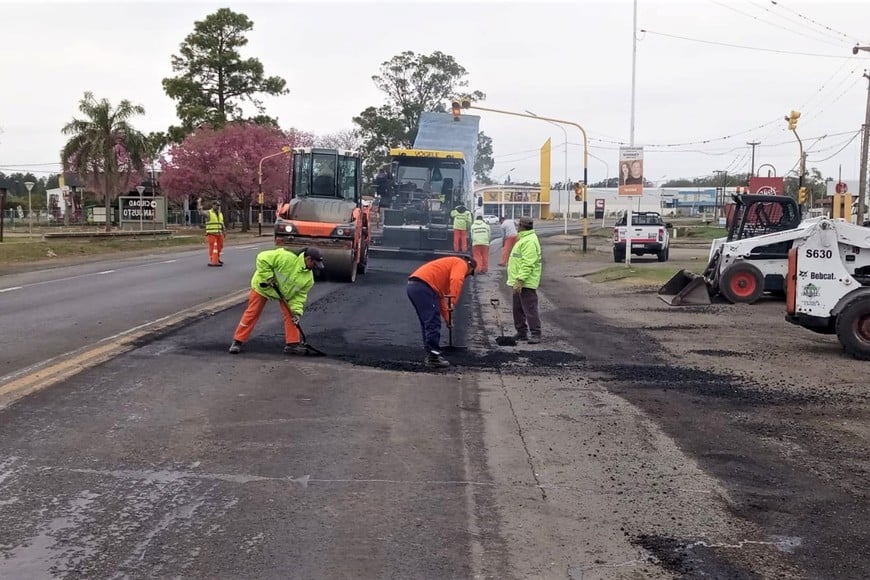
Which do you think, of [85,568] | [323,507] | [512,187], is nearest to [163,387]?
[323,507]

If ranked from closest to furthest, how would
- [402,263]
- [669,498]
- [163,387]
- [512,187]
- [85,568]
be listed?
[85,568], [669,498], [163,387], [402,263], [512,187]

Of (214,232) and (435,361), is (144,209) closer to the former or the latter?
(214,232)

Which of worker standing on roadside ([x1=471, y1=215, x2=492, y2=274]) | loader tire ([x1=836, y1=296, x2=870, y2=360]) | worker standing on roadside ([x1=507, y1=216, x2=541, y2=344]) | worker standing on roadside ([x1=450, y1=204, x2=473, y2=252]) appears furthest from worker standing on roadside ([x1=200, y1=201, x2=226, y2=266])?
loader tire ([x1=836, y1=296, x2=870, y2=360])

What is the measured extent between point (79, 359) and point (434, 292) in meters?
4.06

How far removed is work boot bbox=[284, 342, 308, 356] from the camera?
10578 mm

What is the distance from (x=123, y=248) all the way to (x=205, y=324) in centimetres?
2505

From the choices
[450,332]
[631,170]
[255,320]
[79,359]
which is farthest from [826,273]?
[631,170]

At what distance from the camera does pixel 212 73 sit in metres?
62.5

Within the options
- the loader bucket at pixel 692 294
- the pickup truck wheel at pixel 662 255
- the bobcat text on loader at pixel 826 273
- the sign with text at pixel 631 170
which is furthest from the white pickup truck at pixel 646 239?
the bobcat text on loader at pixel 826 273

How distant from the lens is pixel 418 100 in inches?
2972

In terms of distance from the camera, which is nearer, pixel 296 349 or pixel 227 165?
pixel 296 349

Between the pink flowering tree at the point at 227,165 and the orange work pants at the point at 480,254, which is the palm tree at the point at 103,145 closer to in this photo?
the pink flowering tree at the point at 227,165

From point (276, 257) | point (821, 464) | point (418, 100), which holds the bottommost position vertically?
point (821, 464)

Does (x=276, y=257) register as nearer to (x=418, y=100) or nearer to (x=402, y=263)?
(x=402, y=263)
